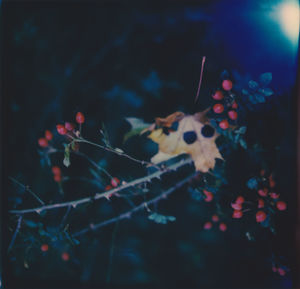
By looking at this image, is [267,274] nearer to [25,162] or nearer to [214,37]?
[214,37]

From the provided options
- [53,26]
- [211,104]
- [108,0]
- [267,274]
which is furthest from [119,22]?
[267,274]

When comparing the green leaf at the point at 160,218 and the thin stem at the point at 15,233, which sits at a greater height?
the green leaf at the point at 160,218

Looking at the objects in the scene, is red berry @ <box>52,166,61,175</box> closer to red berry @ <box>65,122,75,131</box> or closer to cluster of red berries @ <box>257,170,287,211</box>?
red berry @ <box>65,122,75,131</box>

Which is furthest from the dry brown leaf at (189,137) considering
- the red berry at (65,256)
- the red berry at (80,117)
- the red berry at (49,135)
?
the red berry at (65,256)

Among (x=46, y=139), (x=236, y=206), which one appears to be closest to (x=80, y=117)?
(x=46, y=139)

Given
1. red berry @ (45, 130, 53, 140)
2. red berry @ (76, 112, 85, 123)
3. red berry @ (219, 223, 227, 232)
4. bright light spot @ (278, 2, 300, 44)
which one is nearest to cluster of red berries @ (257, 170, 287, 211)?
red berry @ (219, 223, 227, 232)

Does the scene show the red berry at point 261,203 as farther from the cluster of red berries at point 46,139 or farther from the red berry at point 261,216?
the cluster of red berries at point 46,139

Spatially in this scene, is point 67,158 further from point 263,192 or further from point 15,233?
point 263,192
